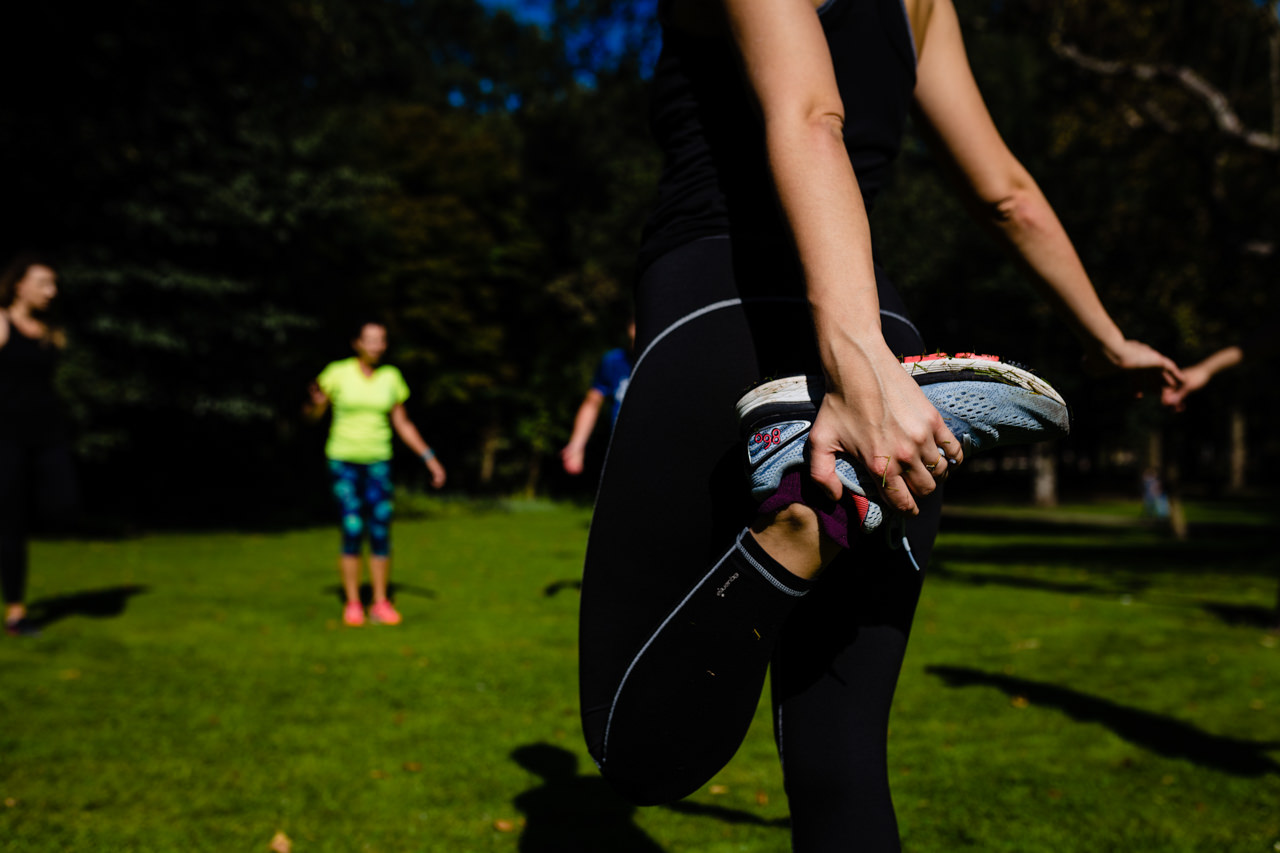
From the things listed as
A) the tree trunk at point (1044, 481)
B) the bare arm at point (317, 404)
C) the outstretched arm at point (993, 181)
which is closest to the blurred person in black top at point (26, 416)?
the bare arm at point (317, 404)

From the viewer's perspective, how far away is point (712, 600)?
4.54 ft

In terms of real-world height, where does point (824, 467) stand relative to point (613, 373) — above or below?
below

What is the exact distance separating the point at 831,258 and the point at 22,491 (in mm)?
7101

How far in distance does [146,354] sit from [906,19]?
19.3 m

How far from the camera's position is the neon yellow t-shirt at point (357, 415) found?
303 inches

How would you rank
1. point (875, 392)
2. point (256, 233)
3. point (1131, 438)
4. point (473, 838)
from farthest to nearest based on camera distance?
point (1131, 438) < point (256, 233) < point (473, 838) < point (875, 392)

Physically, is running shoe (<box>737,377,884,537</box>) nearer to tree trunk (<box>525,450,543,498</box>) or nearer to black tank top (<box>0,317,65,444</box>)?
black tank top (<box>0,317,65,444</box>)

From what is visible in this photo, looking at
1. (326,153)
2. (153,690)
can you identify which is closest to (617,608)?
(153,690)

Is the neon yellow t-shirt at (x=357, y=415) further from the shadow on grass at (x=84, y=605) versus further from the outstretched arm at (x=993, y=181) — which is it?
the outstretched arm at (x=993, y=181)

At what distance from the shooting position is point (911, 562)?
61.9 inches

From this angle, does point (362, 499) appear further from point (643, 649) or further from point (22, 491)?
point (643, 649)

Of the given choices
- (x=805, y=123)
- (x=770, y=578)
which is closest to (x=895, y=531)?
(x=770, y=578)

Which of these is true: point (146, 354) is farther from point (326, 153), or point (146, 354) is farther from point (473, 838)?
point (473, 838)

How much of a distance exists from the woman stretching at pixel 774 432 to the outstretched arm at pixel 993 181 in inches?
8.4
